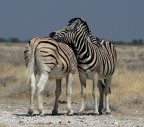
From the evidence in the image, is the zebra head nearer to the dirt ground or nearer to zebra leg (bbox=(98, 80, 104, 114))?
zebra leg (bbox=(98, 80, 104, 114))

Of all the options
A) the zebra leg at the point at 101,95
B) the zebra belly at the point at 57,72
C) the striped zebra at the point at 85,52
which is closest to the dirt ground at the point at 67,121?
the zebra leg at the point at 101,95

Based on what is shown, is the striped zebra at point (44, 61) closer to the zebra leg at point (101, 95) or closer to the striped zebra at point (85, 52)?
the striped zebra at point (85, 52)

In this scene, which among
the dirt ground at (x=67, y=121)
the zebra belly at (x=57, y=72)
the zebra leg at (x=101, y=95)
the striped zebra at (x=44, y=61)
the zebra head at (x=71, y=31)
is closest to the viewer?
the dirt ground at (x=67, y=121)

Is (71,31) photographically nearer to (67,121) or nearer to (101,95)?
(101,95)

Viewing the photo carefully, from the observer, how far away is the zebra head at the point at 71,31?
47.1 ft

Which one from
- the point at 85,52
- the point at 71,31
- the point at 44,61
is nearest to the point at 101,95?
the point at 85,52

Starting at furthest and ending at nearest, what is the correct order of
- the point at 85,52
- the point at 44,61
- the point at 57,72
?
the point at 85,52 < the point at 57,72 < the point at 44,61

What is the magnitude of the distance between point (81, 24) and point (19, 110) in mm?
3032

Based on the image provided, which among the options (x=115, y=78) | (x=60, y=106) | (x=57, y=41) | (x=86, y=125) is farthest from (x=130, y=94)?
(x=86, y=125)

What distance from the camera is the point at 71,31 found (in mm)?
14469

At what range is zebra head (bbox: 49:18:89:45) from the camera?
14.4 meters

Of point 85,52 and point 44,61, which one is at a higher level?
point 85,52

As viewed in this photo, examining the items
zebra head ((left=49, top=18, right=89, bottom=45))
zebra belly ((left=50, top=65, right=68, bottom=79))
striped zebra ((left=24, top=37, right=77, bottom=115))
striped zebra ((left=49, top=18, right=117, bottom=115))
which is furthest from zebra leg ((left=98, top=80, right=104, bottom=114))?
zebra belly ((left=50, top=65, right=68, bottom=79))

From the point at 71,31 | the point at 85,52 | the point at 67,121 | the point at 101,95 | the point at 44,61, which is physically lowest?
the point at 67,121
